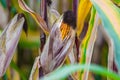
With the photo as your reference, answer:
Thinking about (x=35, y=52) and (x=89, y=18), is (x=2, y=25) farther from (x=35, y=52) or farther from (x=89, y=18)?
(x=89, y=18)

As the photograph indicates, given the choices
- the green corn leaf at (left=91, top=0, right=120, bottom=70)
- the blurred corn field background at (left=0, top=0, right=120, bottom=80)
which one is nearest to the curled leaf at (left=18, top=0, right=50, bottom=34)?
the blurred corn field background at (left=0, top=0, right=120, bottom=80)

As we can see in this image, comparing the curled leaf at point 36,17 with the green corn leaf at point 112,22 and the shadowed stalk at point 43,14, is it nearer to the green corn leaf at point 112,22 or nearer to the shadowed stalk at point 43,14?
the shadowed stalk at point 43,14

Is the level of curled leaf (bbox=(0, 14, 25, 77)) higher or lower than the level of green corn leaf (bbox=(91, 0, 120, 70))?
lower

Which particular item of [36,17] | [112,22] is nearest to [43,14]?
[36,17]

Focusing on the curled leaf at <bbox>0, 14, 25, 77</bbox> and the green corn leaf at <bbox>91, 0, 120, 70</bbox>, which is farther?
the curled leaf at <bbox>0, 14, 25, 77</bbox>

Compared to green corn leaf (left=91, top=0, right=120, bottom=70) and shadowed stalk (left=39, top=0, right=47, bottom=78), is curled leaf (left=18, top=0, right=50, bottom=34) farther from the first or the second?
green corn leaf (left=91, top=0, right=120, bottom=70)

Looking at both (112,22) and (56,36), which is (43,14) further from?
(112,22)

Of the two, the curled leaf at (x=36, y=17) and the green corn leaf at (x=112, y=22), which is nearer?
the green corn leaf at (x=112, y=22)

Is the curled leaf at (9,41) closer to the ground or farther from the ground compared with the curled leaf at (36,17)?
closer to the ground

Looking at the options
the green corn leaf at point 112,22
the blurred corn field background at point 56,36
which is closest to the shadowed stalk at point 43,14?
the blurred corn field background at point 56,36
